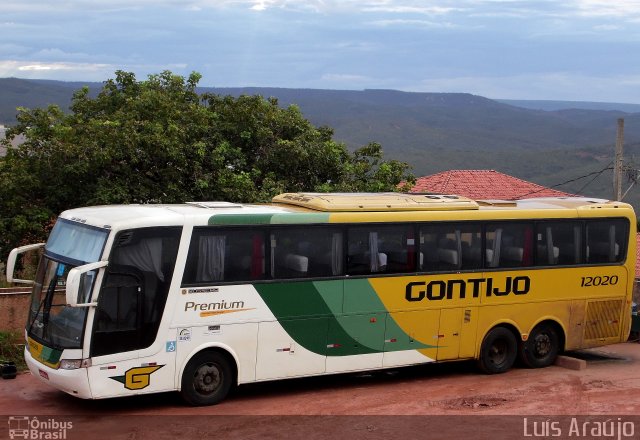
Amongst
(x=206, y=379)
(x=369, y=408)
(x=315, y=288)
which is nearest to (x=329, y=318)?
(x=315, y=288)

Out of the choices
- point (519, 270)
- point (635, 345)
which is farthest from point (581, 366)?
point (635, 345)

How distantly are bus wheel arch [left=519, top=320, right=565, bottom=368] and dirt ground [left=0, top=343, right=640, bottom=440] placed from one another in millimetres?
→ 361

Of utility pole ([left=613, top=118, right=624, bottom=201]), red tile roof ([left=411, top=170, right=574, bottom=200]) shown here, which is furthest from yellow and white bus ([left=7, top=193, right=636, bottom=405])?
red tile roof ([left=411, top=170, right=574, bottom=200])

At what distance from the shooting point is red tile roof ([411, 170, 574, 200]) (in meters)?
36.3

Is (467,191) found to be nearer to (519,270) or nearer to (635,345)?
(635,345)

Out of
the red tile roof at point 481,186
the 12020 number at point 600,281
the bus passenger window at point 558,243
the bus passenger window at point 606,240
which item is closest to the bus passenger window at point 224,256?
the bus passenger window at point 558,243

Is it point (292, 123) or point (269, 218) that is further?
point (292, 123)

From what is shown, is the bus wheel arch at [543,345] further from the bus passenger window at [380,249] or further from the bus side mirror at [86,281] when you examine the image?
the bus side mirror at [86,281]

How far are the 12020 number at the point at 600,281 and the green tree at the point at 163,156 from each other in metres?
7.45

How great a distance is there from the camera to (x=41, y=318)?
1324 cm

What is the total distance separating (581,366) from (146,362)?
8.37 metres

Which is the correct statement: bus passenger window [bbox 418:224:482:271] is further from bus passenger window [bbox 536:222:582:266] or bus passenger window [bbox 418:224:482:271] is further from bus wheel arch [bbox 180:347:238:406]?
bus wheel arch [bbox 180:347:238:406]

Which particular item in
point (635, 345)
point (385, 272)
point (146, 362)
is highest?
point (385, 272)

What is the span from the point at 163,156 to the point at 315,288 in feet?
28.5
